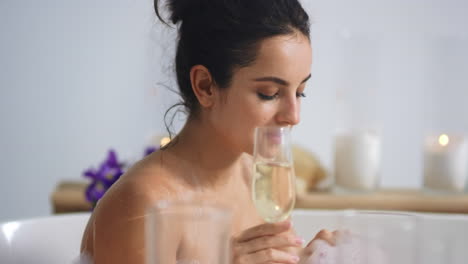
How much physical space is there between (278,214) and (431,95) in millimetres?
2011

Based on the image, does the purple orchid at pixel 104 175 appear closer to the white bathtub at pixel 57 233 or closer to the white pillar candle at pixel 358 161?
the white bathtub at pixel 57 233

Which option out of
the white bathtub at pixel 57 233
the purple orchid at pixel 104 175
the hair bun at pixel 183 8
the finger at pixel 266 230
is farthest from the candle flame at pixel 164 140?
the finger at pixel 266 230

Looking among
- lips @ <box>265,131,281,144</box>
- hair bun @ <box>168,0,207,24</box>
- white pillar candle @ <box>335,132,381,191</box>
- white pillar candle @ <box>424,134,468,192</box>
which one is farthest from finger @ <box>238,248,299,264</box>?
white pillar candle @ <box>424,134,468,192</box>

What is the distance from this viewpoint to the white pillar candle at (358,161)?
262 centimetres

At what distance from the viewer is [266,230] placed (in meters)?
1.13

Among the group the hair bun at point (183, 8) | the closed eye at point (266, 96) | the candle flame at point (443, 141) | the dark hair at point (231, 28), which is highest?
the hair bun at point (183, 8)

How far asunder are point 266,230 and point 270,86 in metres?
0.33

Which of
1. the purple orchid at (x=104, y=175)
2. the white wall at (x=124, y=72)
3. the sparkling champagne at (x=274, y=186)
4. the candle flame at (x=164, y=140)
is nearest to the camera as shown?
the sparkling champagne at (x=274, y=186)

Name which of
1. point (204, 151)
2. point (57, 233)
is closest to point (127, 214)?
point (204, 151)

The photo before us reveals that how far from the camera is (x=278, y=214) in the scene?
113cm

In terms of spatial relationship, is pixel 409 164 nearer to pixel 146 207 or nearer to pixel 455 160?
pixel 455 160

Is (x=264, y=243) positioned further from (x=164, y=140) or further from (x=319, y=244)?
(x=164, y=140)

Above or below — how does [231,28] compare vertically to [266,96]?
above

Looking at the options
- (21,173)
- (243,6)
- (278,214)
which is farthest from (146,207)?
(21,173)
